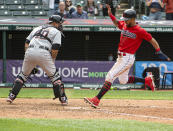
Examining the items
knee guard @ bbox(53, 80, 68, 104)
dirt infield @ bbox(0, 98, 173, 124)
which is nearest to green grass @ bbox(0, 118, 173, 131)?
dirt infield @ bbox(0, 98, 173, 124)

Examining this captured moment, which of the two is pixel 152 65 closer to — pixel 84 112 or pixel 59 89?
pixel 59 89

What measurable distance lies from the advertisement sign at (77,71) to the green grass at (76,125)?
958 cm

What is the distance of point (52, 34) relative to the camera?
8852 mm

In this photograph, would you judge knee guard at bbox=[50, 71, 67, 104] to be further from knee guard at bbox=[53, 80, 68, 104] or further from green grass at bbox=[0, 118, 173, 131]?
green grass at bbox=[0, 118, 173, 131]

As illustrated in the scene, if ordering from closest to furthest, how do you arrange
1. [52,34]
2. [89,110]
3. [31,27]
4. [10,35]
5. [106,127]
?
[106,127] → [89,110] → [52,34] → [31,27] → [10,35]

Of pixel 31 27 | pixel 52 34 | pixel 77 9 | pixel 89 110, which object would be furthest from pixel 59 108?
pixel 77 9

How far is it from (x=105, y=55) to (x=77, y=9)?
7.92 ft

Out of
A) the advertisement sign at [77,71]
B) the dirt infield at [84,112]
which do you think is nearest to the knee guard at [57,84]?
the dirt infield at [84,112]

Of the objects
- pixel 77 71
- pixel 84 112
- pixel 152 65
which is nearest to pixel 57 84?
pixel 84 112

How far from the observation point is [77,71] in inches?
650

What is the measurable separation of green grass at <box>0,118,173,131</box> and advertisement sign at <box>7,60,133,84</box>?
31.4ft

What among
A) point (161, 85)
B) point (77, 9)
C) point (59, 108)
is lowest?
point (161, 85)

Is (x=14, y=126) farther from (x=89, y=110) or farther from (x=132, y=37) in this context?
(x=132, y=37)

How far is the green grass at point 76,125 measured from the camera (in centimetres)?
606
